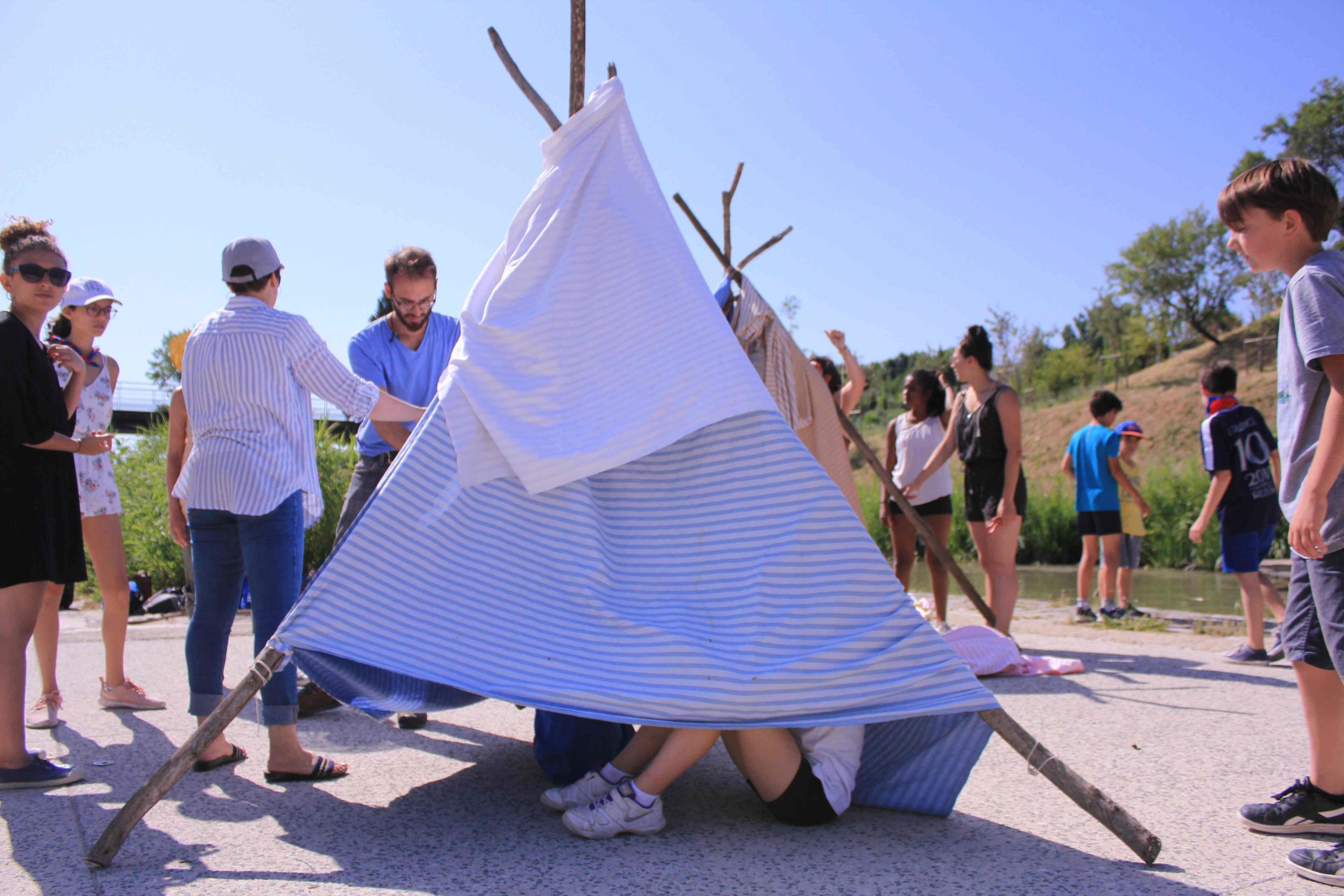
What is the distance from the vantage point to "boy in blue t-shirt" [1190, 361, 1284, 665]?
543cm

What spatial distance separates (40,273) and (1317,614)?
4.30 m

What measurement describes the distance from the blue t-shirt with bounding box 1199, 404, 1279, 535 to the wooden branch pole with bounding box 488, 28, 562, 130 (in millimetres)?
4161

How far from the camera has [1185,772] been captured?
3283 mm

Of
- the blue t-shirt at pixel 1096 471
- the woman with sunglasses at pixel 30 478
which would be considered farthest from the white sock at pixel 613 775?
the blue t-shirt at pixel 1096 471

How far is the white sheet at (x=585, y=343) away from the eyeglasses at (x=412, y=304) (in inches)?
38.6

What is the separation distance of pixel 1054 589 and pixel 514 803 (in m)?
10.8

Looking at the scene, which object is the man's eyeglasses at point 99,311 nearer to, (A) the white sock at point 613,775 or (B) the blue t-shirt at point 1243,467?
(A) the white sock at point 613,775

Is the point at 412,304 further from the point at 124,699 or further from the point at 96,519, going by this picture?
the point at 124,699

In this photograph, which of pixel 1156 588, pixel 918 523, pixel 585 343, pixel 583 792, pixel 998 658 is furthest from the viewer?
pixel 1156 588

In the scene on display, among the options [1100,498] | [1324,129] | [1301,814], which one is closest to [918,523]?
[1100,498]

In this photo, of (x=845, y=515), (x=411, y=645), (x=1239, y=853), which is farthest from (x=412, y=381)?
(x=1239, y=853)

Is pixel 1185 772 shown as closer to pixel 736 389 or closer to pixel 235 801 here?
pixel 736 389

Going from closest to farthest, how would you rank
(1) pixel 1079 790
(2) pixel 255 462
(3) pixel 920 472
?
(1) pixel 1079 790
(2) pixel 255 462
(3) pixel 920 472

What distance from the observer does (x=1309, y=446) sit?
2545 mm
